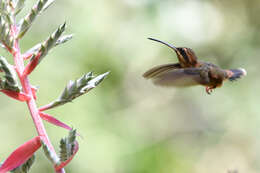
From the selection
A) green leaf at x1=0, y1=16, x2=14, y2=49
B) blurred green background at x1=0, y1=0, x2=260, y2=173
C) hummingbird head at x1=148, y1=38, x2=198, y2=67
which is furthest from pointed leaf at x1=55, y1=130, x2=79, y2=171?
blurred green background at x1=0, y1=0, x2=260, y2=173

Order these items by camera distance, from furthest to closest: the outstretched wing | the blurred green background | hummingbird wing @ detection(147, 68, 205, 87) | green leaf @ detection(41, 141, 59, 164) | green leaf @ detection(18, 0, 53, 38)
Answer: the blurred green background, the outstretched wing, hummingbird wing @ detection(147, 68, 205, 87), green leaf @ detection(18, 0, 53, 38), green leaf @ detection(41, 141, 59, 164)

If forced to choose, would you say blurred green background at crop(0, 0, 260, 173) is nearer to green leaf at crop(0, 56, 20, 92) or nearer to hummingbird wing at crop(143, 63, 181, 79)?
hummingbird wing at crop(143, 63, 181, 79)

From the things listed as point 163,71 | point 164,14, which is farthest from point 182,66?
point 164,14

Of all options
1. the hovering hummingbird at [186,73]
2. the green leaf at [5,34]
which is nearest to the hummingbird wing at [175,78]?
the hovering hummingbird at [186,73]

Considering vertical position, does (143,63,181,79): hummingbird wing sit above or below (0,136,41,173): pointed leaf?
above

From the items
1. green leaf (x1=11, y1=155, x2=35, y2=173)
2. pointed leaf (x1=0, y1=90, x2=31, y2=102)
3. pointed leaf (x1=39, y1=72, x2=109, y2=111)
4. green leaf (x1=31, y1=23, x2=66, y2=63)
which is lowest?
green leaf (x1=11, y1=155, x2=35, y2=173)

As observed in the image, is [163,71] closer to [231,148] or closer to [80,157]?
[80,157]

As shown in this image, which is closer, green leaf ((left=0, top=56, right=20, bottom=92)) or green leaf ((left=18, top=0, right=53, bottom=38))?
green leaf ((left=0, top=56, right=20, bottom=92))
